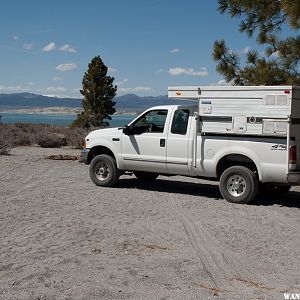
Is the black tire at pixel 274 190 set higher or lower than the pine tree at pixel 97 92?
lower

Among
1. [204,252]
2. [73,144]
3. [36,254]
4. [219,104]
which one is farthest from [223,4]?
[73,144]

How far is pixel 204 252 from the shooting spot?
7.08 metres

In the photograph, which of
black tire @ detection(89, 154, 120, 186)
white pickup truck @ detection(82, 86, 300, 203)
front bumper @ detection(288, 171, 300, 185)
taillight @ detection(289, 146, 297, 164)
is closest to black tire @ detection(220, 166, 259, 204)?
white pickup truck @ detection(82, 86, 300, 203)

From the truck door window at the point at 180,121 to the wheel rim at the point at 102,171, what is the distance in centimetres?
217

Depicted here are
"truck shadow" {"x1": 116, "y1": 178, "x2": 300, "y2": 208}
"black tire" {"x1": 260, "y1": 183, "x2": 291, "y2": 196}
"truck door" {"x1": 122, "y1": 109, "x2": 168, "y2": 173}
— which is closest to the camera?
"truck shadow" {"x1": 116, "y1": 178, "x2": 300, "y2": 208}

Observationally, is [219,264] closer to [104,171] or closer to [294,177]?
[294,177]

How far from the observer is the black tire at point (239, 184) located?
10711 millimetres

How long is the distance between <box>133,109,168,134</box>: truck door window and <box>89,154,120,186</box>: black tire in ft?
3.53

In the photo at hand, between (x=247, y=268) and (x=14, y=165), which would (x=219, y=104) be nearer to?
(x=247, y=268)

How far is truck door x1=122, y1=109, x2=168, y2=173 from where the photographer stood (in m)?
12.0

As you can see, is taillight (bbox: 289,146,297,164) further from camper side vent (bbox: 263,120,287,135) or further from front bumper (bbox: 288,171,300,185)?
camper side vent (bbox: 263,120,287,135)

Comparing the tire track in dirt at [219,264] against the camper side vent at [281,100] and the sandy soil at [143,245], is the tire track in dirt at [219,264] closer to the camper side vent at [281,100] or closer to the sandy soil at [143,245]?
the sandy soil at [143,245]

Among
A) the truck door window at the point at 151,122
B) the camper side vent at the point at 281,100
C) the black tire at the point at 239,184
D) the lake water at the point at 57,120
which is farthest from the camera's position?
the lake water at the point at 57,120

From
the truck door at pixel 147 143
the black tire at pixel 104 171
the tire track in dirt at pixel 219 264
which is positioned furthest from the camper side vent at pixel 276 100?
the black tire at pixel 104 171
